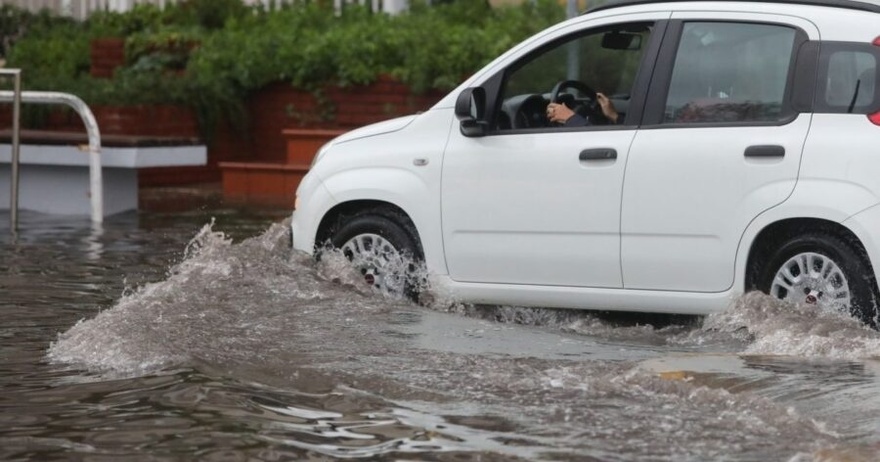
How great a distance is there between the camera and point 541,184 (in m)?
8.98

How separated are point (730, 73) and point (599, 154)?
0.76m

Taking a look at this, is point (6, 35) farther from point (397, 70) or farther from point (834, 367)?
point (834, 367)

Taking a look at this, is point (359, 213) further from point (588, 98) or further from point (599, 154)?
point (599, 154)

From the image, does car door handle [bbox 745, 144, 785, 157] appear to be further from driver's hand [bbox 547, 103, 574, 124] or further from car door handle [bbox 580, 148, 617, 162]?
driver's hand [bbox 547, 103, 574, 124]

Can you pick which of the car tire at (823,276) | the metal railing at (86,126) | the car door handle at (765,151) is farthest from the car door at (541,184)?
the metal railing at (86,126)

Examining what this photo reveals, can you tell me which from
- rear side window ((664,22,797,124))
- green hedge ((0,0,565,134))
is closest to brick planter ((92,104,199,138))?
green hedge ((0,0,565,134))

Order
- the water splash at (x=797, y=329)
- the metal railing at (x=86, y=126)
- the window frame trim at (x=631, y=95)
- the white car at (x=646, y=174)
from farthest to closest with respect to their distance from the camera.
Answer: the metal railing at (x=86, y=126) < the window frame trim at (x=631, y=95) < the white car at (x=646, y=174) < the water splash at (x=797, y=329)

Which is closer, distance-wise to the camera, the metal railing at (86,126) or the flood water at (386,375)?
the flood water at (386,375)

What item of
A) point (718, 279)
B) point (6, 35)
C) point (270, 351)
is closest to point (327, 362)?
point (270, 351)

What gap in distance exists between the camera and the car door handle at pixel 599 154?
877 cm

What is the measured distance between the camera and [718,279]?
27.9 ft

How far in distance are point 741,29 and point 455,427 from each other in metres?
3.10

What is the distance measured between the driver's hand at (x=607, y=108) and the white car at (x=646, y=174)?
70 mm

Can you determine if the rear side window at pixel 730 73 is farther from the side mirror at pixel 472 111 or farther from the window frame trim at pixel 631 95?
the side mirror at pixel 472 111
